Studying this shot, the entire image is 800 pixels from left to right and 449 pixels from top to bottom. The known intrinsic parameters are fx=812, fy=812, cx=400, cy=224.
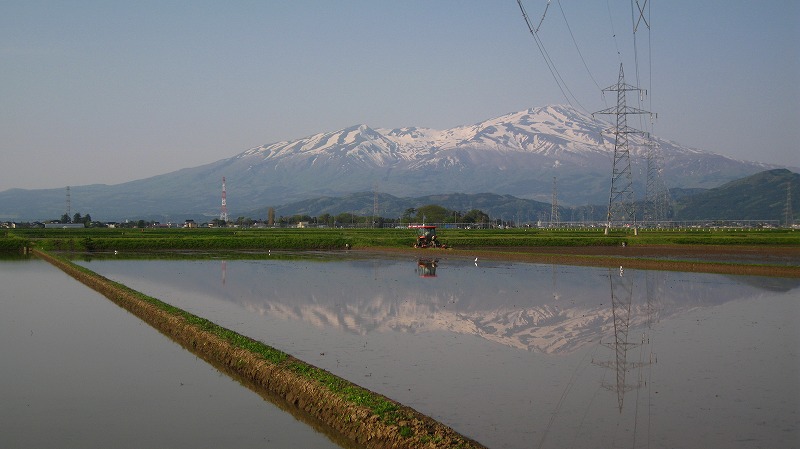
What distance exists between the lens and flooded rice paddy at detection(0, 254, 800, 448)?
8.66m

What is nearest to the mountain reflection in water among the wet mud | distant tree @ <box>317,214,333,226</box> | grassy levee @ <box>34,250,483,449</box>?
the wet mud

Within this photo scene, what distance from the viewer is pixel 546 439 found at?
8.02 metres

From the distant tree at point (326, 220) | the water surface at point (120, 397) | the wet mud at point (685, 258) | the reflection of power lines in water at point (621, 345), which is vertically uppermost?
the distant tree at point (326, 220)

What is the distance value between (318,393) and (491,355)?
3.78 metres

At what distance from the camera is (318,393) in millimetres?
9289

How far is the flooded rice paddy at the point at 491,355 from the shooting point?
8656 millimetres

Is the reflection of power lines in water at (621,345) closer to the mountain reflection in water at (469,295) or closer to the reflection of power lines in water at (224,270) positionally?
the mountain reflection in water at (469,295)

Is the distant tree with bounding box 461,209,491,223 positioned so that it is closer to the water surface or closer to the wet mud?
the wet mud

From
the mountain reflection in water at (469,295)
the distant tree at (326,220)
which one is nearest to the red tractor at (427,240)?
the mountain reflection in water at (469,295)

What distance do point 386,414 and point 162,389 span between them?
3523mm

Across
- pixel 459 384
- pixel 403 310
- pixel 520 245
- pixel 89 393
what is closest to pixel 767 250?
pixel 520 245

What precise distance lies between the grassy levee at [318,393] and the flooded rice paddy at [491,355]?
332mm

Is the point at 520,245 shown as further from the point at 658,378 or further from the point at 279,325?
the point at 658,378

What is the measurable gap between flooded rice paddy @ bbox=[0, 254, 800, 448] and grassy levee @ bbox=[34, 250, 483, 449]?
1.09 feet
